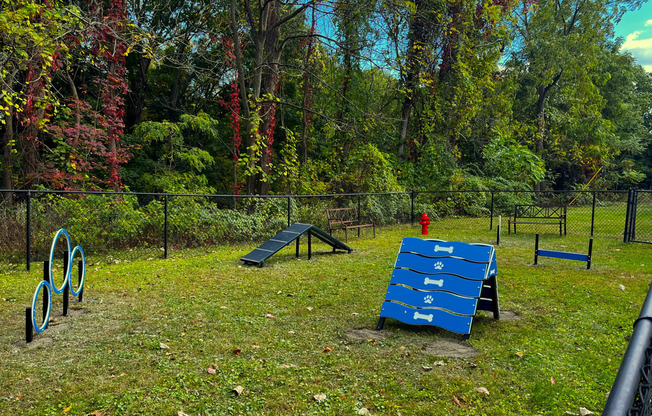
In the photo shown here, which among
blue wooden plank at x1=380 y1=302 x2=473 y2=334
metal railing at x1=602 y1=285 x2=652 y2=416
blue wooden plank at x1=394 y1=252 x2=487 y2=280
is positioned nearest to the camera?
metal railing at x1=602 y1=285 x2=652 y2=416

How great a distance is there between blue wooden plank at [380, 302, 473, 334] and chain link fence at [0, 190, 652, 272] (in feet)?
21.2

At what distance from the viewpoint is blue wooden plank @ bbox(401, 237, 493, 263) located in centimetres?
564

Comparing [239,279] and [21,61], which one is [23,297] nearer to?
[239,279]

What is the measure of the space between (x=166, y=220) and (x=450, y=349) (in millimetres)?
7433

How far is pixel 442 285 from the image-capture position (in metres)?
5.63

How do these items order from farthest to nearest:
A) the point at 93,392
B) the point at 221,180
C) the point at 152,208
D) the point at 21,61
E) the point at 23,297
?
the point at 221,180
the point at 152,208
the point at 21,61
the point at 23,297
the point at 93,392

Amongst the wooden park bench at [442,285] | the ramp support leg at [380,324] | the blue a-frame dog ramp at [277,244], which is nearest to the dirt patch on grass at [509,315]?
the wooden park bench at [442,285]

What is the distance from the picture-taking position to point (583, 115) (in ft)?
97.4

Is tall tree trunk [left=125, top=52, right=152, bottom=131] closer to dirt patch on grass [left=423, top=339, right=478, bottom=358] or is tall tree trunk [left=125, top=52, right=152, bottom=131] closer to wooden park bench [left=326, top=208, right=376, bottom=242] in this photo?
wooden park bench [left=326, top=208, right=376, bottom=242]

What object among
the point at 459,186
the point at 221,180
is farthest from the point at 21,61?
the point at 459,186

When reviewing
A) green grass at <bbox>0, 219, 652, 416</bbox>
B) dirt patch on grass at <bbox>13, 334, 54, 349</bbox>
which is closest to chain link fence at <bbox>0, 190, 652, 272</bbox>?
green grass at <bbox>0, 219, 652, 416</bbox>

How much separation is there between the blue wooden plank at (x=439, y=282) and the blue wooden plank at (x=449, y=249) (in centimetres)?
29

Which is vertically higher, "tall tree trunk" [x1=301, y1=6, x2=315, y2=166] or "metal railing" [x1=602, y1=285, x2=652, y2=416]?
"tall tree trunk" [x1=301, y1=6, x2=315, y2=166]

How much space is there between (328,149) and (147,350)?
17.0 metres
